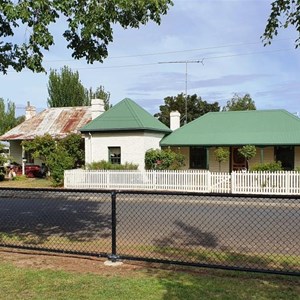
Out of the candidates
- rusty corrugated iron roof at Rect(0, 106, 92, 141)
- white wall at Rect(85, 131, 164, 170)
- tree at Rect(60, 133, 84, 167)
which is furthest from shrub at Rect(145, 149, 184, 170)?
rusty corrugated iron roof at Rect(0, 106, 92, 141)

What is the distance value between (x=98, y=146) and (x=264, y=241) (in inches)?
719

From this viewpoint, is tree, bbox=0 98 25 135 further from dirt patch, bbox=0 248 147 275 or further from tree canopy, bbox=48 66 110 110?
dirt patch, bbox=0 248 147 275

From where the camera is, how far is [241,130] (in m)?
25.8

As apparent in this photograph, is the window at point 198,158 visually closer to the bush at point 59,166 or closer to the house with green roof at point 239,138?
the house with green roof at point 239,138

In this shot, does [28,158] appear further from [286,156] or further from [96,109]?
[286,156]

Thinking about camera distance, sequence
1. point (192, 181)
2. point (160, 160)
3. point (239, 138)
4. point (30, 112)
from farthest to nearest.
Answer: point (30, 112) → point (239, 138) → point (160, 160) → point (192, 181)

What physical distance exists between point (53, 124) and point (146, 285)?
96.4ft

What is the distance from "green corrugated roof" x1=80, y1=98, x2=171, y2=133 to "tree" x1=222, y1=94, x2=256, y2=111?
3210cm

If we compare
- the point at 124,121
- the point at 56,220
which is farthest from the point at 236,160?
the point at 56,220

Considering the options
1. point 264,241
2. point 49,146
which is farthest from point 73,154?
point 264,241

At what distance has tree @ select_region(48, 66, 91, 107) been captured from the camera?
50.2 metres

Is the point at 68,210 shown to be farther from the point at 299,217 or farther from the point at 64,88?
the point at 64,88

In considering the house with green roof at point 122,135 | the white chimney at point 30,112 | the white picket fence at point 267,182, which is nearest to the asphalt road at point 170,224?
the white picket fence at point 267,182

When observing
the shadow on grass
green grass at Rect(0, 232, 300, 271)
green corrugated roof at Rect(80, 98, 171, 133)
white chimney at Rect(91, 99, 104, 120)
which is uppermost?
white chimney at Rect(91, 99, 104, 120)
